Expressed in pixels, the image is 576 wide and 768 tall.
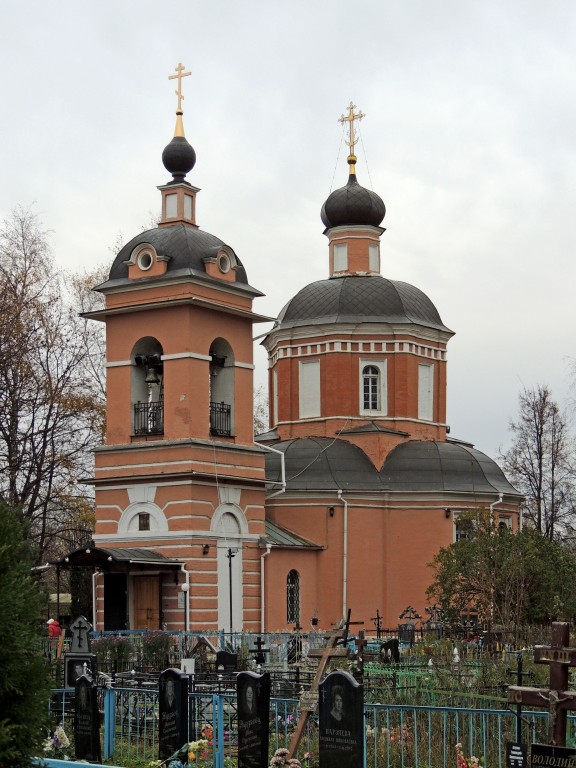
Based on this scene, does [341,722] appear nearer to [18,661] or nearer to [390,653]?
[18,661]

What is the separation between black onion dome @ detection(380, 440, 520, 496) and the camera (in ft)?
117

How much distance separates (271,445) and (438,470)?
4.66m

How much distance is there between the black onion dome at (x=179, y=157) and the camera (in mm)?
31734

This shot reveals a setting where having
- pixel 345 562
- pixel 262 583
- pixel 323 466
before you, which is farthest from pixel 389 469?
pixel 262 583

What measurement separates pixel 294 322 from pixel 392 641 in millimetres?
17247

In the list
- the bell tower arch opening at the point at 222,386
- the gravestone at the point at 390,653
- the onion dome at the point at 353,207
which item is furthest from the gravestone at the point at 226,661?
the onion dome at the point at 353,207

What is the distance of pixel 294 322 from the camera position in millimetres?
38062

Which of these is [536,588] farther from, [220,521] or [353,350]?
[353,350]

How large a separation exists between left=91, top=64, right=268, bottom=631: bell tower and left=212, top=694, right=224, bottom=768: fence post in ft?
49.0

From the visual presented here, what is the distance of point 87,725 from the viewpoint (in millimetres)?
14508

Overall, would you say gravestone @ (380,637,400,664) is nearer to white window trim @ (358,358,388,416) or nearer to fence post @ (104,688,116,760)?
fence post @ (104,688,116,760)

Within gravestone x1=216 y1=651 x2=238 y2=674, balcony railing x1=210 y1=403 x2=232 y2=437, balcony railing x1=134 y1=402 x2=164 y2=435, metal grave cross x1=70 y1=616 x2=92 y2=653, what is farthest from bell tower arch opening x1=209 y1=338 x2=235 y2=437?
gravestone x1=216 y1=651 x2=238 y2=674

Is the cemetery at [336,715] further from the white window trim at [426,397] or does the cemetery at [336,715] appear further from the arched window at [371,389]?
the white window trim at [426,397]

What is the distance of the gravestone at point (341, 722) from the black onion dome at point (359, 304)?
25.4 meters
